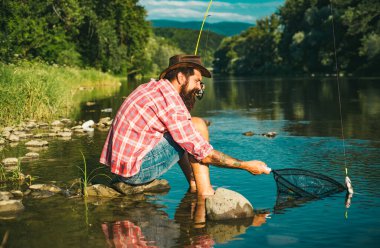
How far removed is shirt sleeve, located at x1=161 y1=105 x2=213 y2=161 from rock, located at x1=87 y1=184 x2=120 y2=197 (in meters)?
1.21

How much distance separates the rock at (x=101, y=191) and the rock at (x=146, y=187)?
0.24ft

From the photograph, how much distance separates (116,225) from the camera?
4965 mm

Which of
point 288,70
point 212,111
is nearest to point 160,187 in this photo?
point 212,111

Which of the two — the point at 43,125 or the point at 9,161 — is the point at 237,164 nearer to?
the point at 9,161

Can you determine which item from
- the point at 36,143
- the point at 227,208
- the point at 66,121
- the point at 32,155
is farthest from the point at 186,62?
the point at 66,121

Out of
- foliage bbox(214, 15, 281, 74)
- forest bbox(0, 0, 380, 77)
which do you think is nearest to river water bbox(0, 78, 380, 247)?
forest bbox(0, 0, 380, 77)

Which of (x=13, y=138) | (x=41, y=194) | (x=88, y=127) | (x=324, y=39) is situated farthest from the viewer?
(x=324, y=39)

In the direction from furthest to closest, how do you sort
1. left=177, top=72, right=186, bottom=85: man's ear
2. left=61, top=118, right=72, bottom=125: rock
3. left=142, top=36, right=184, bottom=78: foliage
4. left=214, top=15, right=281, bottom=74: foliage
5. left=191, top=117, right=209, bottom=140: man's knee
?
left=214, top=15, right=281, bottom=74: foliage < left=142, top=36, right=184, bottom=78: foliage < left=61, top=118, right=72, bottom=125: rock < left=191, top=117, right=209, bottom=140: man's knee < left=177, top=72, right=186, bottom=85: man's ear

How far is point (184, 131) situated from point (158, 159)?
551 millimetres

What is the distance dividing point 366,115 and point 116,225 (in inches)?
467

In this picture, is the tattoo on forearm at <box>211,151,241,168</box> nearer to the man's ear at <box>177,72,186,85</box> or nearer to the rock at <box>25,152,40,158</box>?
the man's ear at <box>177,72,186,85</box>

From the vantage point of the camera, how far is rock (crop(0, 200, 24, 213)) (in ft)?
17.7

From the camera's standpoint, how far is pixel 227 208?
16.9ft

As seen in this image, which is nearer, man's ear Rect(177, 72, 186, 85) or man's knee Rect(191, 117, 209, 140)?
man's ear Rect(177, 72, 186, 85)
